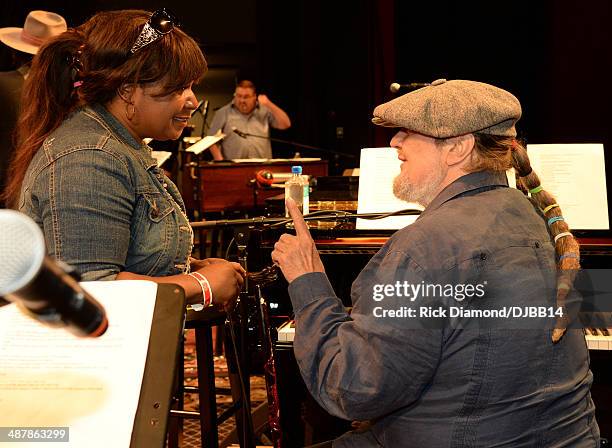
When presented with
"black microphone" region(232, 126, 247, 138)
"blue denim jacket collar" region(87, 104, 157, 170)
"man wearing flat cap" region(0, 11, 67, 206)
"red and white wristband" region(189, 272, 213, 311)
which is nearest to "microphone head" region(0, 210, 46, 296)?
"red and white wristband" region(189, 272, 213, 311)

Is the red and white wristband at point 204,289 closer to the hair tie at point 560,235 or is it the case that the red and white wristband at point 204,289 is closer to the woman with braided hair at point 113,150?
the woman with braided hair at point 113,150

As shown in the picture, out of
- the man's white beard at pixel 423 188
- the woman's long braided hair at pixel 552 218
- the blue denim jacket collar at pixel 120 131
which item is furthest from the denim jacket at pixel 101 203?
the woman's long braided hair at pixel 552 218

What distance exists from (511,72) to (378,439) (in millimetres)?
6637

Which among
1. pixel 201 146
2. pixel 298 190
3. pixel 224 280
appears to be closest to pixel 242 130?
pixel 201 146

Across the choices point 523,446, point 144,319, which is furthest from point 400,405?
point 144,319

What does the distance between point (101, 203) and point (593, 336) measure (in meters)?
1.73

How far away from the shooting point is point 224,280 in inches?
88.0

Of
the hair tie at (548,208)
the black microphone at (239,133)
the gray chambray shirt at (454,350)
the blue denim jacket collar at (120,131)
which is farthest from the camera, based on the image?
the black microphone at (239,133)

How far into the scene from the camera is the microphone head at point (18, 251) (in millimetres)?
804

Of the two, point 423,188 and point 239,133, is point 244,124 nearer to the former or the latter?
point 239,133

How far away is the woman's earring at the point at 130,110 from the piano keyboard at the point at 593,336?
1016 mm

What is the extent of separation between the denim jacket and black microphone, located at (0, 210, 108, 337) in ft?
3.75

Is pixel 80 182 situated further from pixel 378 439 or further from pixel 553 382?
pixel 553 382

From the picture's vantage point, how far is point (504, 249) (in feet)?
6.00
